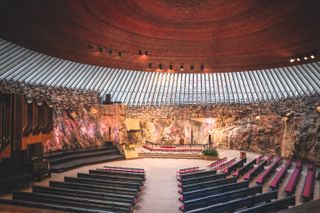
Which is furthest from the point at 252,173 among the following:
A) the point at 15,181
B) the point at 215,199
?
the point at 15,181

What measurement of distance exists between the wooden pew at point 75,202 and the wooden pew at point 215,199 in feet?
4.76

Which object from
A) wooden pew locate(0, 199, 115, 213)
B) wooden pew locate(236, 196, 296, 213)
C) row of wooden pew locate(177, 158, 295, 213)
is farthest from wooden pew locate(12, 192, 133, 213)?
wooden pew locate(236, 196, 296, 213)

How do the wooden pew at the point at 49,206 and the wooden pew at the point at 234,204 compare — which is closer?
the wooden pew at the point at 234,204

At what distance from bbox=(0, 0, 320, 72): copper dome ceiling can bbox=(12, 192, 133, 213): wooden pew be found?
595 centimetres

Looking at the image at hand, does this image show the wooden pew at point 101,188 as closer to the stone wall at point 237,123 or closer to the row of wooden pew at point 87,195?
the row of wooden pew at point 87,195

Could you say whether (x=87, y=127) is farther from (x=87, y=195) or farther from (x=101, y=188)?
(x=87, y=195)

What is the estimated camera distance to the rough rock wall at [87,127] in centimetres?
1513

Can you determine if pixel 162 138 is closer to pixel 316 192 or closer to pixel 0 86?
pixel 0 86

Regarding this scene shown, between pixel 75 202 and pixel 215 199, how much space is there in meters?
3.67

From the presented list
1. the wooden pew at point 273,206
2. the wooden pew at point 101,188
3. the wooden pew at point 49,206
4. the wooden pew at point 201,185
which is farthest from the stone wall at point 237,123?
the wooden pew at point 49,206

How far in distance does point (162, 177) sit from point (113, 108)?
9.89 m

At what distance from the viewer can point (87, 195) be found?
283 inches

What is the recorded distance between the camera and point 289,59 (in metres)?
15.0

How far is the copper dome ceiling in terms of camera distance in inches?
345
